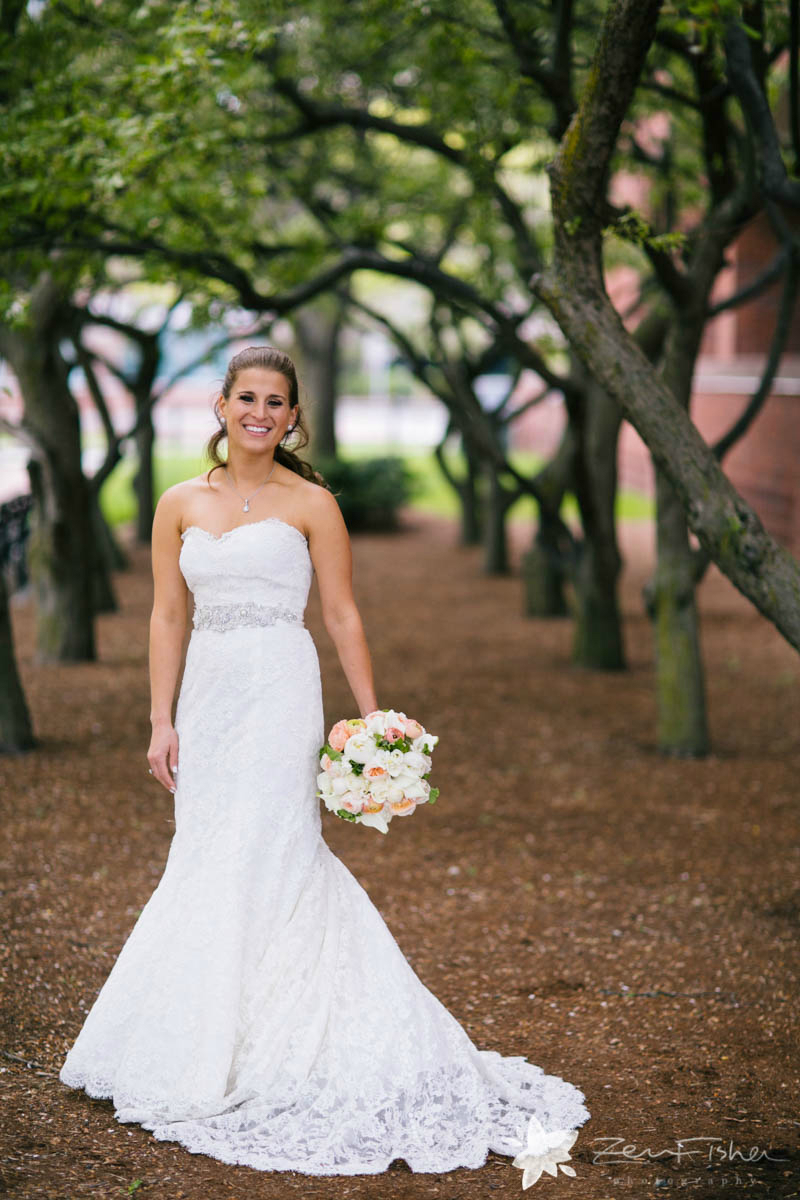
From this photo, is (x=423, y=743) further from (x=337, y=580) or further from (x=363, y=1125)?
(x=363, y=1125)

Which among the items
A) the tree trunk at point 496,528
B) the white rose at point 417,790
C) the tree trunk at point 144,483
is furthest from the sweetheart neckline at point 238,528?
the tree trunk at point 144,483

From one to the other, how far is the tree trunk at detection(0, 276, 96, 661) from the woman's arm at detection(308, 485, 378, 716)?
6088 mm

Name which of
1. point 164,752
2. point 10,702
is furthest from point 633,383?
point 10,702

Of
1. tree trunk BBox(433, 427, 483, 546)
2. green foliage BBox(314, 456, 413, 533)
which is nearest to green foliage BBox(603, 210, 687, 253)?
tree trunk BBox(433, 427, 483, 546)

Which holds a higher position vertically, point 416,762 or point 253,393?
point 253,393

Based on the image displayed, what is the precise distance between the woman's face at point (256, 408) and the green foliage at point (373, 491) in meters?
17.4

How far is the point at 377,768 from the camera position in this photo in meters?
3.76

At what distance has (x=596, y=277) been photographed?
534 centimetres

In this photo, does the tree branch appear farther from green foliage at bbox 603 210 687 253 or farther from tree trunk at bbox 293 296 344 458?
tree trunk at bbox 293 296 344 458

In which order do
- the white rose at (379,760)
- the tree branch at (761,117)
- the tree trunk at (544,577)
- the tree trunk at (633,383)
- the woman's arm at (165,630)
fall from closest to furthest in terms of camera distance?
the white rose at (379,760)
the woman's arm at (165,630)
the tree trunk at (633,383)
the tree branch at (761,117)
the tree trunk at (544,577)

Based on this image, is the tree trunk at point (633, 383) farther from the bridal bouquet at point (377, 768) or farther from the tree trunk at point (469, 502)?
the tree trunk at point (469, 502)

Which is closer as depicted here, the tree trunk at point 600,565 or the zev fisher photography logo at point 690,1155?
the zev fisher photography logo at point 690,1155

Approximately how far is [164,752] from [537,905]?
255 cm

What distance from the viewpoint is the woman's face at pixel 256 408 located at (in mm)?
3963
